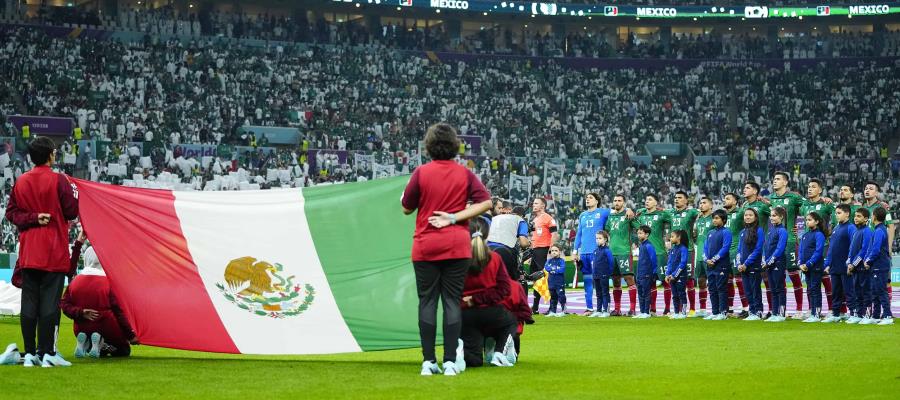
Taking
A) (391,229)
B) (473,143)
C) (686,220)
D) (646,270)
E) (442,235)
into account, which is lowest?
(646,270)

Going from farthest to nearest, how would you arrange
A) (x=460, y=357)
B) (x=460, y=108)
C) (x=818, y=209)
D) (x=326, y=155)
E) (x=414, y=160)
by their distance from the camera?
(x=460, y=108) → (x=414, y=160) → (x=326, y=155) → (x=818, y=209) → (x=460, y=357)

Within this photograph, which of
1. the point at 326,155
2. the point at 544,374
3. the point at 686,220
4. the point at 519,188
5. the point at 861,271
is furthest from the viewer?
the point at 519,188

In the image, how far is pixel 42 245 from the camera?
9.03m

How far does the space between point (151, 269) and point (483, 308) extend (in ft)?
9.51

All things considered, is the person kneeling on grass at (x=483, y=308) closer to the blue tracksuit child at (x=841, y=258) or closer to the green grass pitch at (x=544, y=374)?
the green grass pitch at (x=544, y=374)

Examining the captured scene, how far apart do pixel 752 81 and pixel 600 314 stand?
41613 millimetres

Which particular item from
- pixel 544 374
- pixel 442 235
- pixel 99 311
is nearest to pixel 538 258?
pixel 99 311

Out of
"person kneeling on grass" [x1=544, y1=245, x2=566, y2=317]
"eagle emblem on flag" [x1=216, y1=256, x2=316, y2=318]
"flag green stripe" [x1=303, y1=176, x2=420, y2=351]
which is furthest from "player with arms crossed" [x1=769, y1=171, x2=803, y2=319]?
"eagle emblem on flag" [x1=216, y1=256, x2=316, y2=318]

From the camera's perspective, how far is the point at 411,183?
841 cm

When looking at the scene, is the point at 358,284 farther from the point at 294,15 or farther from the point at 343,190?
the point at 294,15

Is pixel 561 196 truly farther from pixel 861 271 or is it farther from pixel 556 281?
pixel 861 271

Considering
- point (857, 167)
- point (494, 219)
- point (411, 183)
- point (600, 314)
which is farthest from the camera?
point (857, 167)

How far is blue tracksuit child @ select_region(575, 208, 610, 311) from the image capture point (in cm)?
1875

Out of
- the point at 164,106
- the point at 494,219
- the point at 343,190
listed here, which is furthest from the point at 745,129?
the point at 343,190
